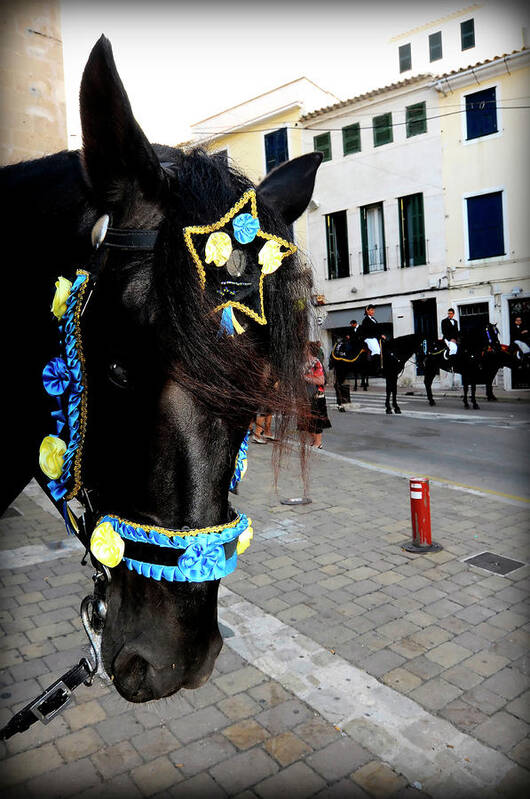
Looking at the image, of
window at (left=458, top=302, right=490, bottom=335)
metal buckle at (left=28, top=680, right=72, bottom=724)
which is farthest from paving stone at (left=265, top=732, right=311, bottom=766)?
window at (left=458, top=302, right=490, bottom=335)

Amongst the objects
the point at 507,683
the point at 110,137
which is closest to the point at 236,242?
the point at 110,137

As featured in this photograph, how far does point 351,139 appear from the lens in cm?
2394

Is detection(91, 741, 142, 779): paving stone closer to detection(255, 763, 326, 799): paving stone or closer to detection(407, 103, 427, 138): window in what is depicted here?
detection(255, 763, 326, 799): paving stone

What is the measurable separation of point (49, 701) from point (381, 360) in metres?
14.7

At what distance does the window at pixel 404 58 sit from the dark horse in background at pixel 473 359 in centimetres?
1574

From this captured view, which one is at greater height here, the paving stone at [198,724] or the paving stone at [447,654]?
the paving stone at [198,724]

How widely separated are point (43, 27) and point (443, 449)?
8.97m

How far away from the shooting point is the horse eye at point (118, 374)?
4.20ft

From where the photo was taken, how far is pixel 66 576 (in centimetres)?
498

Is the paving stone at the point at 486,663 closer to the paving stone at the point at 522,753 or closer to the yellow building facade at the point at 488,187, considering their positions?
the paving stone at the point at 522,753

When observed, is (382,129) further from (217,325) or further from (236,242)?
(217,325)

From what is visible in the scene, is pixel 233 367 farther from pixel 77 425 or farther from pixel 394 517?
pixel 394 517

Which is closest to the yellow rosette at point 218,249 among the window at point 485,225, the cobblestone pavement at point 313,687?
the cobblestone pavement at point 313,687

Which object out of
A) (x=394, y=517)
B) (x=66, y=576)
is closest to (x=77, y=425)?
(x=66, y=576)
